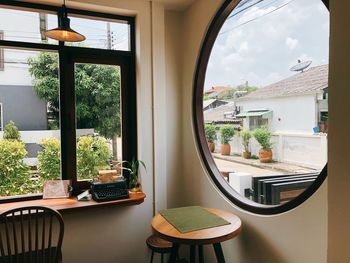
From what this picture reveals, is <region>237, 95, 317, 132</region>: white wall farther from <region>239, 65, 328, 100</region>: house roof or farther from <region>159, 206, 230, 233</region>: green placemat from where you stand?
<region>159, 206, 230, 233</region>: green placemat

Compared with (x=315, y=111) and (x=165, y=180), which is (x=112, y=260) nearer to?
(x=165, y=180)

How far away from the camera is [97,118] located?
9.04 feet

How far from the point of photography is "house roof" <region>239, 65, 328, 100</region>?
2260mm

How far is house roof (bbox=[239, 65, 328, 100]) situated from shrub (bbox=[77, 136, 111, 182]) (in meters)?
1.74

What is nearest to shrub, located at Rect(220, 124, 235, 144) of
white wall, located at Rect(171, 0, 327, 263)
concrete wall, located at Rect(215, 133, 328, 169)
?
concrete wall, located at Rect(215, 133, 328, 169)

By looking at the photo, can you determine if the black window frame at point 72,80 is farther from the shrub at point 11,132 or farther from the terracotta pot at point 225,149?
the terracotta pot at point 225,149

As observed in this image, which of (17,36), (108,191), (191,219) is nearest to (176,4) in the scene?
(17,36)

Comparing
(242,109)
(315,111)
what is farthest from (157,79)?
(315,111)

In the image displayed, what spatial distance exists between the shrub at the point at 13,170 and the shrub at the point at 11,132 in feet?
0.10

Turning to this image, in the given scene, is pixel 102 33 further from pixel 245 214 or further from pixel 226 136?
pixel 245 214

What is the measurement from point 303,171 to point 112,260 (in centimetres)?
205

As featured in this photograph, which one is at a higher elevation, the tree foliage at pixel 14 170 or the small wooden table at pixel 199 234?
the tree foliage at pixel 14 170

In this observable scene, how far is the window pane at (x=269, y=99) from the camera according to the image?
2.27 meters

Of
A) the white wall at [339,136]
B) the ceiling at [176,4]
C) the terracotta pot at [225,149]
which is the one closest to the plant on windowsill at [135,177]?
the terracotta pot at [225,149]
